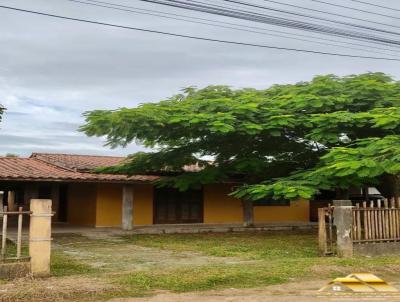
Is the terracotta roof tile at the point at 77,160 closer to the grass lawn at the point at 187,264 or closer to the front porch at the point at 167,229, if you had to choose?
the front porch at the point at 167,229

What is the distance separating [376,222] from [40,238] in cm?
819

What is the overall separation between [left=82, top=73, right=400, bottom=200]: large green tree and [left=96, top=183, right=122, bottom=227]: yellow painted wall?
149 centimetres

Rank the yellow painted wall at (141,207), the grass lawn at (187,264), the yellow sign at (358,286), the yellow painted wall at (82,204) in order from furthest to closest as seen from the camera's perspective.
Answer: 1. the yellow painted wall at (82,204)
2. the yellow painted wall at (141,207)
3. the grass lawn at (187,264)
4. the yellow sign at (358,286)

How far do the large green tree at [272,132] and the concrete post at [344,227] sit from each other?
4.39ft

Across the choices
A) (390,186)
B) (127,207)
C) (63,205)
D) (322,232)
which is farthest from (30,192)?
(390,186)

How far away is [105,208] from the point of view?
21641 mm

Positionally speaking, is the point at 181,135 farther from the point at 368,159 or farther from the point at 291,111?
the point at 368,159

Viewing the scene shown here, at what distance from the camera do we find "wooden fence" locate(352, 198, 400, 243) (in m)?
13.1

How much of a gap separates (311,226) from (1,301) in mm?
17742

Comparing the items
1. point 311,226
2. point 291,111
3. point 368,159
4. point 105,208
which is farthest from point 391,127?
point 105,208

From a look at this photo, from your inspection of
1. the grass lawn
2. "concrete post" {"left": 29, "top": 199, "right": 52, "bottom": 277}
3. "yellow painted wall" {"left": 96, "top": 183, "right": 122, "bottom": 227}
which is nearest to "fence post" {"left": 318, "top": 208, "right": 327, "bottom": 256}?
the grass lawn

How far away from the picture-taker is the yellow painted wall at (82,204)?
2192cm

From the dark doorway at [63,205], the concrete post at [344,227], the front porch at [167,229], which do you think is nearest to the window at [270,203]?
the front porch at [167,229]

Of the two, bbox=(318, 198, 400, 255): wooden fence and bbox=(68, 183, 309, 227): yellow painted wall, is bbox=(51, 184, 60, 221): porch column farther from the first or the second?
bbox=(318, 198, 400, 255): wooden fence
